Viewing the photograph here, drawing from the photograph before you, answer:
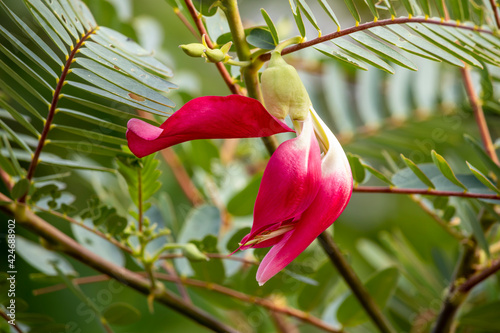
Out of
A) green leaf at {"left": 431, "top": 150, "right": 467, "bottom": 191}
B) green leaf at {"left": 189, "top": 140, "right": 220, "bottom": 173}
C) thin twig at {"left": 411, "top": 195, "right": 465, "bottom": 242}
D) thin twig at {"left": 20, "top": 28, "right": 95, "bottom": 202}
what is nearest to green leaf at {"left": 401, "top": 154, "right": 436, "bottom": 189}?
green leaf at {"left": 431, "top": 150, "right": 467, "bottom": 191}

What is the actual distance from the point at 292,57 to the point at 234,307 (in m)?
0.52

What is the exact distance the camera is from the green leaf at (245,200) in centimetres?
57

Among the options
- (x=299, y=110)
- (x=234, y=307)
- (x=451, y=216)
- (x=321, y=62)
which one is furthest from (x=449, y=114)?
(x=299, y=110)

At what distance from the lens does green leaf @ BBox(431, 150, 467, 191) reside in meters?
0.38

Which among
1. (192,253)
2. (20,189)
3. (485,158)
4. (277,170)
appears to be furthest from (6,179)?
(485,158)

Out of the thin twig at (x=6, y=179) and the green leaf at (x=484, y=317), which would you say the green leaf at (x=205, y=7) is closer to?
the thin twig at (x=6, y=179)

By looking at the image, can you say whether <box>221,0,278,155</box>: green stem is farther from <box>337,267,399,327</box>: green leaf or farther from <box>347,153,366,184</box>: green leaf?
<box>337,267,399,327</box>: green leaf

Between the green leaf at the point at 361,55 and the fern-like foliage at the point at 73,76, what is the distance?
Answer: 11cm

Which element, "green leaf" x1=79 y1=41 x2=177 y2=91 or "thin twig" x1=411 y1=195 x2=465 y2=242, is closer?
"green leaf" x1=79 y1=41 x2=177 y2=91

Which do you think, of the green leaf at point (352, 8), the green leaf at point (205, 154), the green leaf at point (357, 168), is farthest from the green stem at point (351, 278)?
the green leaf at point (205, 154)

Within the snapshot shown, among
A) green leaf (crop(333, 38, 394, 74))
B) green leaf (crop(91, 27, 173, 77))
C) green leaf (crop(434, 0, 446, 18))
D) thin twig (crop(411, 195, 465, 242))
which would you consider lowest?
thin twig (crop(411, 195, 465, 242))

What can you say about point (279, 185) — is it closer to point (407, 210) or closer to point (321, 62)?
point (321, 62)

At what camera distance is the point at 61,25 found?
351 mm

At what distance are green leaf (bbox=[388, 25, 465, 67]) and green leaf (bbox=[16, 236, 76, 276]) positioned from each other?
1.18 feet
